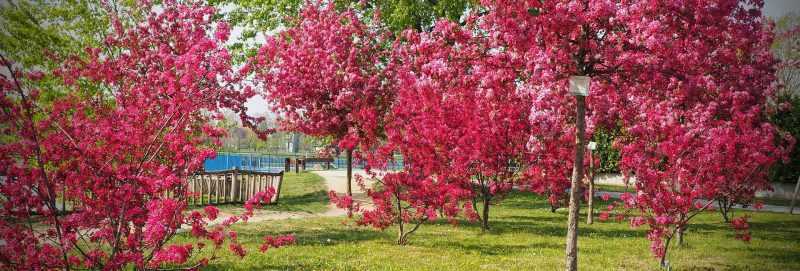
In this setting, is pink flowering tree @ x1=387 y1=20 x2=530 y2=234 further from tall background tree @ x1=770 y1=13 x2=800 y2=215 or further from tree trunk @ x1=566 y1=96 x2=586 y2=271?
tall background tree @ x1=770 y1=13 x2=800 y2=215

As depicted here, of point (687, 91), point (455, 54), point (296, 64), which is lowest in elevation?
point (687, 91)

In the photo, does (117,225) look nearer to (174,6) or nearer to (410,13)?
(174,6)

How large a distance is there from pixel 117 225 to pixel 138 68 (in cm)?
605

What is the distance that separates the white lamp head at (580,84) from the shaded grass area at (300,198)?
33.4 ft

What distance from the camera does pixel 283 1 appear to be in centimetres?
2139

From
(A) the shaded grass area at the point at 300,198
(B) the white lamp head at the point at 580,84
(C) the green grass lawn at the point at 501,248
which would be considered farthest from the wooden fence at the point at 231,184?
(B) the white lamp head at the point at 580,84

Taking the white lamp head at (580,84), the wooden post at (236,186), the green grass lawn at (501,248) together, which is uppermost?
the white lamp head at (580,84)

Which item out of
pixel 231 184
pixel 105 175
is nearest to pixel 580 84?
pixel 105 175

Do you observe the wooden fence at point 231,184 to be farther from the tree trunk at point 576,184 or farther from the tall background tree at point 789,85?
the tall background tree at point 789,85

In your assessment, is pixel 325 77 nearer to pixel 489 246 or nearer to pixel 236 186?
pixel 236 186

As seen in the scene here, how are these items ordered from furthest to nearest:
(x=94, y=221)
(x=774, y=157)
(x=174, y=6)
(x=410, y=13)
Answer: (x=410, y=13) → (x=174, y=6) → (x=774, y=157) → (x=94, y=221)

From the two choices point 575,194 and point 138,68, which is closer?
point 575,194

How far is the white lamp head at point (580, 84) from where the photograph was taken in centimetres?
558

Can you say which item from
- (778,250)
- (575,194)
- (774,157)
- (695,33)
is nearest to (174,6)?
(575,194)
